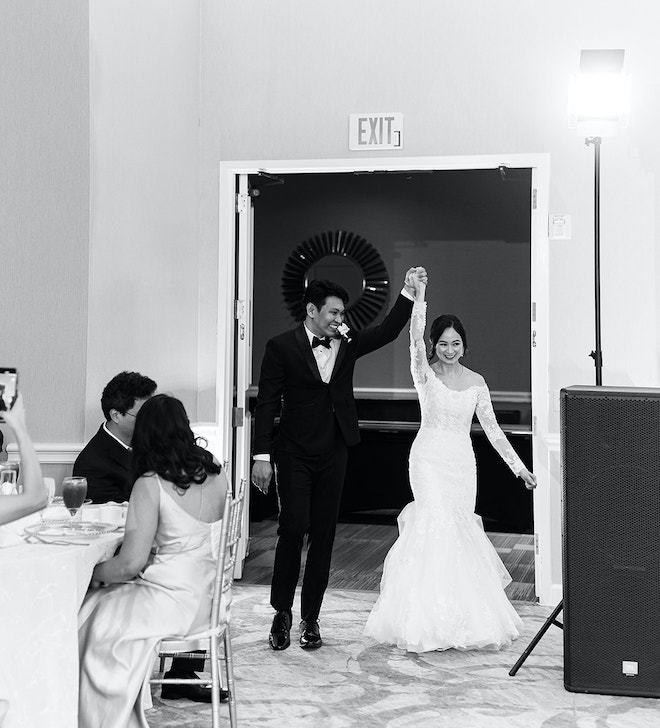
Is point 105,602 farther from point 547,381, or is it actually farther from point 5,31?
point 547,381

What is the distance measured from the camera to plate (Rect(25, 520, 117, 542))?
2666mm

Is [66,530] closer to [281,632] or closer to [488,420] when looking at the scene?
[281,632]

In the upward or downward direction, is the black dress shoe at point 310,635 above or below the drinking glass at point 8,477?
below

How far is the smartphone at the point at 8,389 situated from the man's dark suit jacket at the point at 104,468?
0.90 meters

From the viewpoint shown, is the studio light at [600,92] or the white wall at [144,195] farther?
the white wall at [144,195]

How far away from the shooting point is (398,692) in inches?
140

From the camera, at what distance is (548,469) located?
16.5ft

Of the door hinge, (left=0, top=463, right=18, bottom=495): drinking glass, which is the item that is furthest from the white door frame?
(left=0, top=463, right=18, bottom=495): drinking glass

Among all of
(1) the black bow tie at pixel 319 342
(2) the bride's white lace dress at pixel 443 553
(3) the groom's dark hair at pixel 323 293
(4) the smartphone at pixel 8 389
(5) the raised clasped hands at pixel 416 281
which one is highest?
(5) the raised clasped hands at pixel 416 281

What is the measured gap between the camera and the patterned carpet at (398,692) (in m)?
3.25

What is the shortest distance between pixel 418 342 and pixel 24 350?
1742mm

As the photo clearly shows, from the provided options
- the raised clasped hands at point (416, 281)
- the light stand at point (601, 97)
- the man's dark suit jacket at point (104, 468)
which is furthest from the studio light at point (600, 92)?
the man's dark suit jacket at point (104, 468)

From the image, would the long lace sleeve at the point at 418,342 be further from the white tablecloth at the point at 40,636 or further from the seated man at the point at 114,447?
the white tablecloth at the point at 40,636

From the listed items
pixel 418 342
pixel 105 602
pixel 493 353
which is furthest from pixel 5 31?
pixel 493 353
